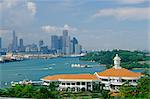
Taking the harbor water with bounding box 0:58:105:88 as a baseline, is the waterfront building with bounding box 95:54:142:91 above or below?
above

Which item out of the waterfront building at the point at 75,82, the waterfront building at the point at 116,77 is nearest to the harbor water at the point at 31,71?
the waterfront building at the point at 75,82

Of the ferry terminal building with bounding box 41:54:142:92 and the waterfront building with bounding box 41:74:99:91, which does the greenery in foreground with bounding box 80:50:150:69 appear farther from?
the waterfront building with bounding box 41:74:99:91

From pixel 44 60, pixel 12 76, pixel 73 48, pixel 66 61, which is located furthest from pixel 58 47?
pixel 44 60

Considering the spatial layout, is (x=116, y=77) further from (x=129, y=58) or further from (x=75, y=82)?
(x=129, y=58)

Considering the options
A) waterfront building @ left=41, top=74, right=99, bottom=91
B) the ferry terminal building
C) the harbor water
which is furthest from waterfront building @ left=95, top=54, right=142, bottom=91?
the harbor water

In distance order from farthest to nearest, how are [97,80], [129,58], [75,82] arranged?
[129,58] → [75,82] → [97,80]

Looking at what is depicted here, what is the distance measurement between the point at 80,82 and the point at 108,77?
0.45 meters

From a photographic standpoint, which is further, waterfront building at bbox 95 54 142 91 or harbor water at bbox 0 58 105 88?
harbor water at bbox 0 58 105 88

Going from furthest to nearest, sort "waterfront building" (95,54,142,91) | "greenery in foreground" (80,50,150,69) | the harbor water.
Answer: "greenery in foreground" (80,50,150,69), the harbor water, "waterfront building" (95,54,142,91)

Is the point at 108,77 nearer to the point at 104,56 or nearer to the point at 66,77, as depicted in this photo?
the point at 66,77

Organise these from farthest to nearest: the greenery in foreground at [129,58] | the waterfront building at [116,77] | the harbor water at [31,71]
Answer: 1. the greenery in foreground at [129,58]
2. the harbor water at [31,71]
3. the waterfront building at [116,77]

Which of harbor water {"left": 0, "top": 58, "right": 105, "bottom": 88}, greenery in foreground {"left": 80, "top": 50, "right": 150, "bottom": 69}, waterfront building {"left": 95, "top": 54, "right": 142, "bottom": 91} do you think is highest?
greenery in foreground {"left": 80, "top": 50, "right": 150, "bottom": 69}

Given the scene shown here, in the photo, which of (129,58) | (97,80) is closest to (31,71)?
(129,58)

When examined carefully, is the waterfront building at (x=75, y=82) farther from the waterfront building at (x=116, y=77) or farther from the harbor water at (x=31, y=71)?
the harbor water at (x=31, y=71)
